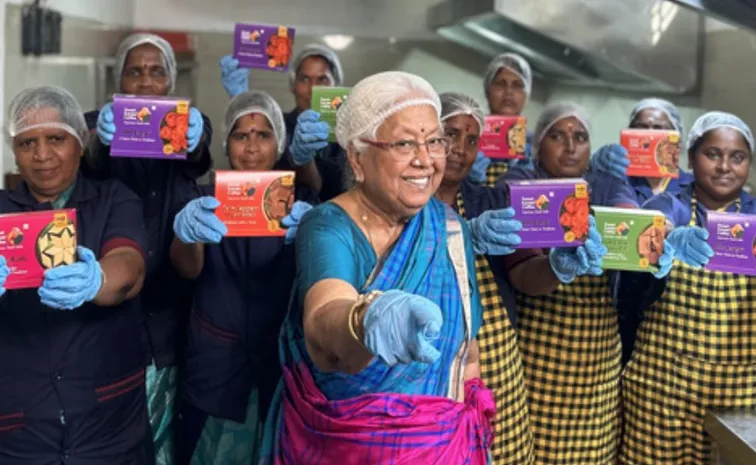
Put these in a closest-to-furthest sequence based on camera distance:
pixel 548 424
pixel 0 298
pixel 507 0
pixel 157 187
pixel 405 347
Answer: pixel 405 347, pixel 0 298, pixel 548 424, pixel 157 187, pixel 507 0

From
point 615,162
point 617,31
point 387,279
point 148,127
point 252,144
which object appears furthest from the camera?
point 617,31

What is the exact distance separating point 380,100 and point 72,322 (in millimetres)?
914

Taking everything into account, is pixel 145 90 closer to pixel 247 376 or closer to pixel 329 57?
pixel 329 57

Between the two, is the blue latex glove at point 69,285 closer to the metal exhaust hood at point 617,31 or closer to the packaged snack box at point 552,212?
the packaged snack box at point 552,212

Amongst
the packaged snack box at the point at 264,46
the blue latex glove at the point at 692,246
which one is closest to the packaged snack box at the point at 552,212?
the blue latex glove at the point at 692,246

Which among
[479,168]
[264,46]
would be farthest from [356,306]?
[264,46]

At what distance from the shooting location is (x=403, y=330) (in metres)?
1.02

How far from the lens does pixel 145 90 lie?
2510 millimetres

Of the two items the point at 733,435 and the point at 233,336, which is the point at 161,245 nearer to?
the point at 233,336

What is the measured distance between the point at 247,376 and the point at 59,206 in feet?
2.10

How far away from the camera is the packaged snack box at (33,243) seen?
1630 millimetres

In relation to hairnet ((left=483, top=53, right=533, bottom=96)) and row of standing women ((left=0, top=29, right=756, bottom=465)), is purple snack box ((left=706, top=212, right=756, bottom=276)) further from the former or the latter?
hairnet ((left=483, top=53, right=533, bottom=96))

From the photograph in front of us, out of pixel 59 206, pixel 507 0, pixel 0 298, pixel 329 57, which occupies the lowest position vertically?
pixel 0 298

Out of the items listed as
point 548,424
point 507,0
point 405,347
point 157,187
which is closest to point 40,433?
point 157,187
